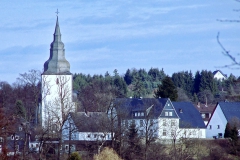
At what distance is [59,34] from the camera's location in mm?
61594

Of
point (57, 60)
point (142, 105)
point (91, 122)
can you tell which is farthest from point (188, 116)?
point (57, 60)

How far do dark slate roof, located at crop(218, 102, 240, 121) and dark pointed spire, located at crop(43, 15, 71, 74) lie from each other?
16.9 m

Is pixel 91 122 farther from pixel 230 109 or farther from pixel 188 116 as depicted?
pixel 230 109

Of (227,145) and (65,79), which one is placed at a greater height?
(65,79)

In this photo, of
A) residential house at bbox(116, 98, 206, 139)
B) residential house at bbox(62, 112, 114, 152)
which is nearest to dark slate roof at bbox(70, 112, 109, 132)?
residential house at bbox(62, 112, 114, 152)

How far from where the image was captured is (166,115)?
50906mm

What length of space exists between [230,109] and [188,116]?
3643 mm

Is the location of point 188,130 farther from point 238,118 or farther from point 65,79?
point 65,79

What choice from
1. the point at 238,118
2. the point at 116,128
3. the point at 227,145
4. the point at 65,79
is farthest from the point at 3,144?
the point at 65,79

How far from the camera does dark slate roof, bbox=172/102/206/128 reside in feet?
166

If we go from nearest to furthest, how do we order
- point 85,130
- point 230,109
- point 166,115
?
point 85,130 → point 166,115 → point 230,109

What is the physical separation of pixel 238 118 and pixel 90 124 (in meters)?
12.8

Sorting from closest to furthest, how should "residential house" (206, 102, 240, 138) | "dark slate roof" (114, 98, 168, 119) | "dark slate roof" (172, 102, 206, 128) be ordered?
"dark slate roof" (114, 98, 168, 119) < "dark slate roof" (172, 102, 206, 128) < "residential house" (206, 102, 240, 138)

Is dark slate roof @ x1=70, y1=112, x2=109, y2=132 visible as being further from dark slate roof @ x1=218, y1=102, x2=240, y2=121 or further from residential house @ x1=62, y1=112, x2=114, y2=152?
dark slate roof @ x1=218, y1=102, x2=240, y2=121
